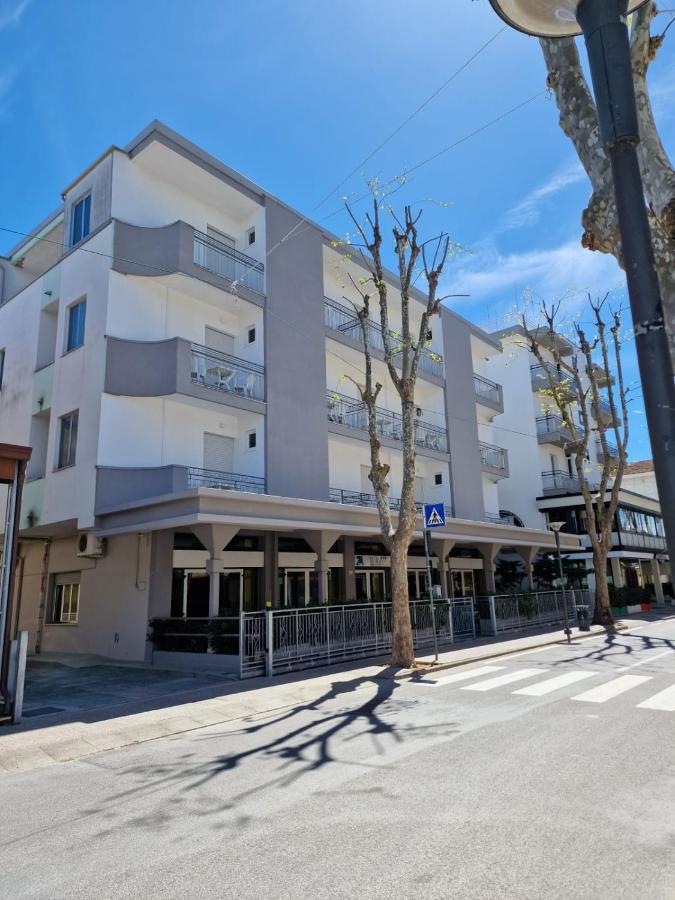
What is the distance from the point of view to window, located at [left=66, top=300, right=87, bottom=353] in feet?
61.7

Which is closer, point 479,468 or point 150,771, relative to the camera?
point 150,771

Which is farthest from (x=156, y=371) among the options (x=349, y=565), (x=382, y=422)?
(x=382, y=422)

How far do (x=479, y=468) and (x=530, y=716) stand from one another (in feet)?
70.7

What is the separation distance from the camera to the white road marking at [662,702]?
28.9ft

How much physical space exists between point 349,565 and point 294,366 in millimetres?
7163

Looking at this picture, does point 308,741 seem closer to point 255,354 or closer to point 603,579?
point 255,354

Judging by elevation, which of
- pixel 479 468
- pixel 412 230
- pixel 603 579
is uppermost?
pixel 412 230

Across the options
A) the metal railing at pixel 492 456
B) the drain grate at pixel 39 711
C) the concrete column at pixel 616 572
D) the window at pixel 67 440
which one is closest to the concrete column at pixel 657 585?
the concrete column at pixel 616 572

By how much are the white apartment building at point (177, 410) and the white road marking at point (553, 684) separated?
7.16 m

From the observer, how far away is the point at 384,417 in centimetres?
2481

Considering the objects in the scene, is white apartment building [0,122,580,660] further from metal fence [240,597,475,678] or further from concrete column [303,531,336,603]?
metal fence [240,597,475,678]

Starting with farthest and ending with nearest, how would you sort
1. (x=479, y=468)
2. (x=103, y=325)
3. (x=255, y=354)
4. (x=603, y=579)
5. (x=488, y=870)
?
(x=479, y=468), (x=603, y=579), (x=255, y=354), (x=103, y=325), (x=488, y=870)

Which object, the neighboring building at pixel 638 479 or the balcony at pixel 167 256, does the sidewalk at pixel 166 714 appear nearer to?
the balcony at pixel 167 256

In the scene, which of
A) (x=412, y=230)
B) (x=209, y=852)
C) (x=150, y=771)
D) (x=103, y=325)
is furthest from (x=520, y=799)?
(x=103, y=325)
